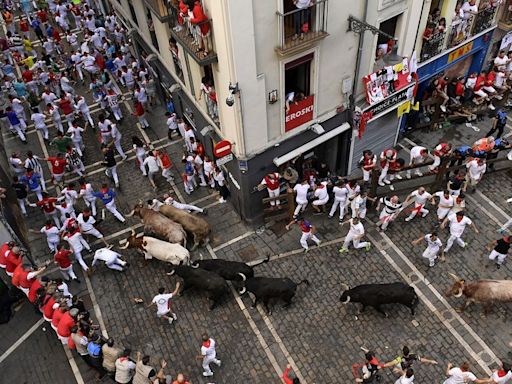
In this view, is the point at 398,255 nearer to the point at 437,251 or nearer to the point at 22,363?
the point at 437,251

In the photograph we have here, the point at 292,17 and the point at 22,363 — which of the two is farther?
the point at 22,363

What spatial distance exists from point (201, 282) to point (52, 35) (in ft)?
66.7

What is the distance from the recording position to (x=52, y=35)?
27.3m

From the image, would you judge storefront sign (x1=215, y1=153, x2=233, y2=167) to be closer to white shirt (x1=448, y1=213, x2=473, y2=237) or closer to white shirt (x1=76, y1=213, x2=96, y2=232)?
white shirt (x1=76, y1=213, x2=96, y2=232)

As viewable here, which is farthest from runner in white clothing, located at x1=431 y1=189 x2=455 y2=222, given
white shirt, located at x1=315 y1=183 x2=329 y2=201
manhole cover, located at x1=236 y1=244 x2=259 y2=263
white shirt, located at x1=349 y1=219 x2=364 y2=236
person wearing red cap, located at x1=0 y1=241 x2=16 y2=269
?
person wearing red cap, located at x1=0 y1=241 x2=16 y2=269

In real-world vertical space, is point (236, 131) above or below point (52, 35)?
above

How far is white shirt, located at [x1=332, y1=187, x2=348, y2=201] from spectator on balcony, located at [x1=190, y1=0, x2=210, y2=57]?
6.58 meters

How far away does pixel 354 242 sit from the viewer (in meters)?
16.1

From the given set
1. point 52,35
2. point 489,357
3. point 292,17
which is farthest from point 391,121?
point 52,35

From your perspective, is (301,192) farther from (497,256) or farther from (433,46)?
(433,46)

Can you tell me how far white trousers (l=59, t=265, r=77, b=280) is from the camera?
51.5 ft

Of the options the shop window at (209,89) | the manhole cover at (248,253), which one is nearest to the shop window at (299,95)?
the shop window at (209,89)

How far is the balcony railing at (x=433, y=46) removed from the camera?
1822cm

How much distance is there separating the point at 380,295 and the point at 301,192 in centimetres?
459
